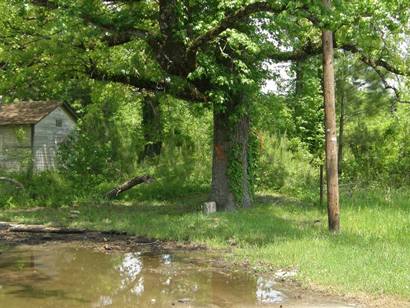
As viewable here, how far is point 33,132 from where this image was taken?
3161 cm

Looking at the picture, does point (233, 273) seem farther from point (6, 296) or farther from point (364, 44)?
point (364, 44)

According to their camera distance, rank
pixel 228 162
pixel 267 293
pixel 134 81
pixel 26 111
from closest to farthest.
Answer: pixel 267 293 → pixel 228 162 → pixel 134 81 → pixel 26 111

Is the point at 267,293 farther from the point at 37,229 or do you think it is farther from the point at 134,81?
the point at 134,81

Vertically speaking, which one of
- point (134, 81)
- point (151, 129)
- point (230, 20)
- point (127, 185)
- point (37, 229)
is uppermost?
point (230, 20)

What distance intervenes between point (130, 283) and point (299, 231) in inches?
210

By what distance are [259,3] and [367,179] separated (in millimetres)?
12296

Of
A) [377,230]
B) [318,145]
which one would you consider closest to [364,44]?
[318,145]

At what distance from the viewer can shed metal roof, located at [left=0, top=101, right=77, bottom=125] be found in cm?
3184

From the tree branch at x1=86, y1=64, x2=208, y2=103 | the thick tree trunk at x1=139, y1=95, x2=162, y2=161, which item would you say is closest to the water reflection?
the tree branch at x1=86, y1=64, x2=208, y2=103

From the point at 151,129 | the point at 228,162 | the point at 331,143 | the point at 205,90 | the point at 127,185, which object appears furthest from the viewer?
the point at 151,129

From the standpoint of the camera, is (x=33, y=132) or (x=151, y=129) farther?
(x=33, y=132)

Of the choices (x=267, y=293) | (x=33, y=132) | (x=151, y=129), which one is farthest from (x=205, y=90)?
(x=33, y=132)

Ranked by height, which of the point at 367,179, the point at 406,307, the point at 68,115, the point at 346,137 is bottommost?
the point at 406,307

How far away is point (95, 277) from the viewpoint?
10.8m
